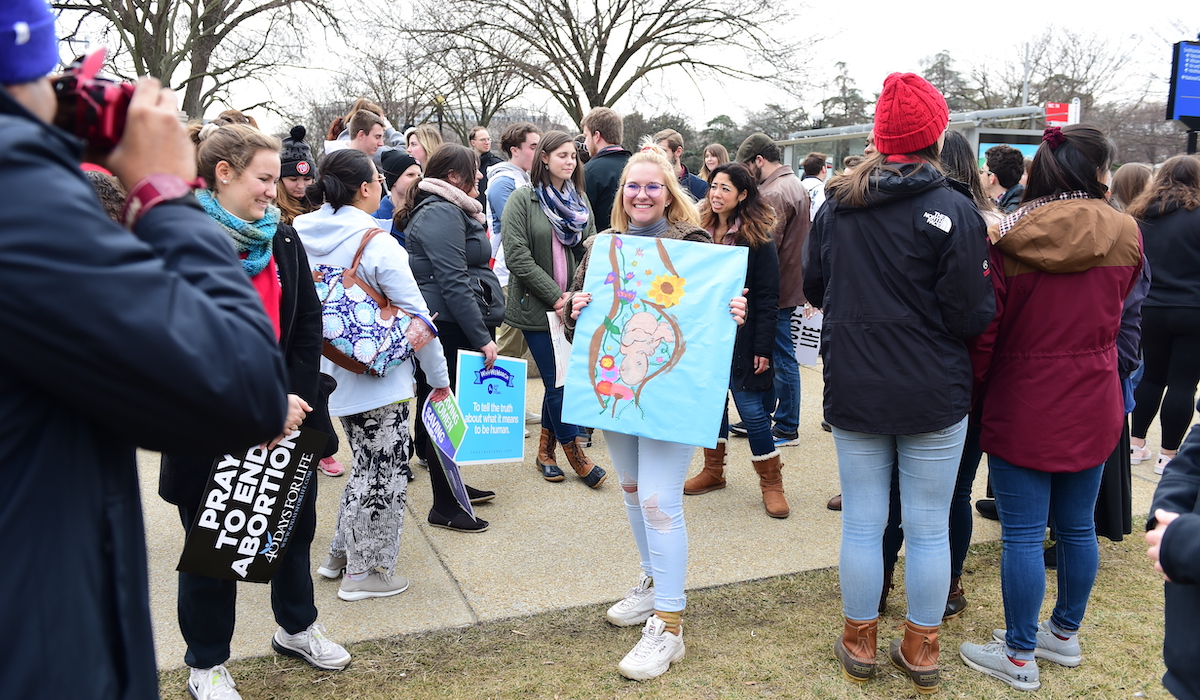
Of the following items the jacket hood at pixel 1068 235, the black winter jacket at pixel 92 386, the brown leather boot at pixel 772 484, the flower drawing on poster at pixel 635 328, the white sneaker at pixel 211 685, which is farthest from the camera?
the brown leather boot at pixel 772 484

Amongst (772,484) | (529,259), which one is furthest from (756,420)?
(529,259)

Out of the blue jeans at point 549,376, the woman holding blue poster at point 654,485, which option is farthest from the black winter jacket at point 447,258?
the woman holding blue poster at point 654,485

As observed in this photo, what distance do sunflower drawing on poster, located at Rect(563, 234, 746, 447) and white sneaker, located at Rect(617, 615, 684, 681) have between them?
2.53ft

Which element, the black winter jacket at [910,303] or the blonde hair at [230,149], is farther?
the black winter jacket at [910,303]

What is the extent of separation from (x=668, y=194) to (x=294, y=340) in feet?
5.46

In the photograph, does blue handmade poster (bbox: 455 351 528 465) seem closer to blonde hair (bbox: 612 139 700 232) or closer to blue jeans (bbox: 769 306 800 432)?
blonde hair (bbox: 612 139 700 232)

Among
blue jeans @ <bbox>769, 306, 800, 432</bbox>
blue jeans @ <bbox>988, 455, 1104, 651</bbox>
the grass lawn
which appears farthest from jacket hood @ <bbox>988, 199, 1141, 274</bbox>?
blue jeans @ <bbox>769, 306, 800, 432</bbox>

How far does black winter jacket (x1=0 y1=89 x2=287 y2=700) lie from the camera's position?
1.00 metres

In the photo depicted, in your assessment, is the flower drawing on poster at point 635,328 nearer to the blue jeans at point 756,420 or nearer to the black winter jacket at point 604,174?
the blue jeans at point 756,420

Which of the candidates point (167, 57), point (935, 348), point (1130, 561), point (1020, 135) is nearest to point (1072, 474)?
point (935, 348)

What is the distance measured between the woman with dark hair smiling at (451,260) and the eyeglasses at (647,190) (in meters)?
1.28

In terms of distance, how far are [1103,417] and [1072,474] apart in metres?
0.25

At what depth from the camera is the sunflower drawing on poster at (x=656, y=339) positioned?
3.31m

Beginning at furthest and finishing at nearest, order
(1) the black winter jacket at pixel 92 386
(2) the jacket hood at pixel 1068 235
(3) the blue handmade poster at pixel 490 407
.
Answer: (3) the blue handmade poster at pixel 490 407 → (2) the jacket hood at pixel 1068 235 → (1) the black winter jacket at pixel 92 386
